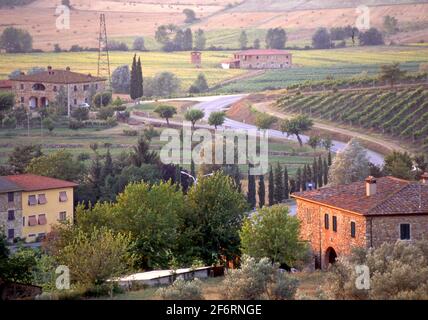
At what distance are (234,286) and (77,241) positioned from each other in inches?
211

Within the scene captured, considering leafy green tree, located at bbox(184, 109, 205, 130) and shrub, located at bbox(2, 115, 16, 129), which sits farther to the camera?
leafy green tree, located at bbox(184, 109, 205, 130)

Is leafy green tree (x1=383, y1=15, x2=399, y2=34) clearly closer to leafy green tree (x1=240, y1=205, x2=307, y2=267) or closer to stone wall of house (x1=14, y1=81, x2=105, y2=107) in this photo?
stone wall of house (x1=14, y1=81, x2=105, y2=107)

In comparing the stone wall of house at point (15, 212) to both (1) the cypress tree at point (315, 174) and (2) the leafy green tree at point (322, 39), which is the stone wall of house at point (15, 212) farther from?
(2) the leafy green tree at point (322, 39)

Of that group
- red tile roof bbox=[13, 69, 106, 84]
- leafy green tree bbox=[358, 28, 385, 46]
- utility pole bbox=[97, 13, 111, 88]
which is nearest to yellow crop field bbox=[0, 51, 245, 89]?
utility pole bbox=[97, 13, 111, 88]

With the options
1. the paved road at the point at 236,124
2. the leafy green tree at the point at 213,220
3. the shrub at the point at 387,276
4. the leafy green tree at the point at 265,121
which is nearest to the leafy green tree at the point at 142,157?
the paved road at the point at 236,124

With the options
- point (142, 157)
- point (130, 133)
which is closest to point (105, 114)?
point (130, 133)

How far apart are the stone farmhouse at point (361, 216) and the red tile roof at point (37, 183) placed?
9291 mm

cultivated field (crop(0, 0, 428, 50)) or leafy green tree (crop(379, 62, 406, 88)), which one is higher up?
cultivated field (crop(0, 0, 428, 50))

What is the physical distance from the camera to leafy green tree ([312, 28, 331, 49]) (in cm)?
6481

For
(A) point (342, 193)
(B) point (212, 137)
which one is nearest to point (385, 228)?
(A) point (342, 193)

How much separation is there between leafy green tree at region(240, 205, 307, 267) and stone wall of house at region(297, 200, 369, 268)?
3.78ft

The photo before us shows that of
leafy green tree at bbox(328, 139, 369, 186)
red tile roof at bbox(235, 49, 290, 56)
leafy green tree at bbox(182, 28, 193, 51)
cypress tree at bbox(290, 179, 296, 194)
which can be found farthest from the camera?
leafy green tree at bbox(182, 28, 193, 51)

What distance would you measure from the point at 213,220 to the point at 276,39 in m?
46.4

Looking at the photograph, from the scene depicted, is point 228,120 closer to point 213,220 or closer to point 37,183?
point 37,183
